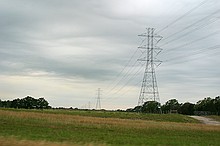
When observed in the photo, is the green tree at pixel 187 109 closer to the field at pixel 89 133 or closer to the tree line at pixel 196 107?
the tree line at pixel 196 107

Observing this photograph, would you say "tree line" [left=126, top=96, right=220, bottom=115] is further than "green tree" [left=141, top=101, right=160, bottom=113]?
No

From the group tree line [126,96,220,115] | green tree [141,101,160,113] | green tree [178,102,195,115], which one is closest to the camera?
Answer: tree line [126,96,220,115]

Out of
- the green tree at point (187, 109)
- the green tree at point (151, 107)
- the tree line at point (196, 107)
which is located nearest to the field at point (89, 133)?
the tree line at point (196, 107)

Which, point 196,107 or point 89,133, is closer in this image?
point 89,133

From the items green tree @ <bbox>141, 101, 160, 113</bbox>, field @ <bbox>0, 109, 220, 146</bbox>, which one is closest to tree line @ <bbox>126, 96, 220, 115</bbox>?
green tree @ <bbox>141, 101, 160, 113</bbox>

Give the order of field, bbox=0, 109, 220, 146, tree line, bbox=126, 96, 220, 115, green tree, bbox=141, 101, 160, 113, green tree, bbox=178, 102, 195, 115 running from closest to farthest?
field, bbox=0, 109, 220, 146 < tree line, bbox=126, 96, 220, 115 < green tree, bbox=141, 101, 160, 113 < green tree, bbox=178, 102, 195, 115

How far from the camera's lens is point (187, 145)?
28250 millimetres

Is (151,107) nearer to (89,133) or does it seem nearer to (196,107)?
(196,107)

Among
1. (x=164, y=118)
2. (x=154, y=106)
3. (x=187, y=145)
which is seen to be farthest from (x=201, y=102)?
(x=187, y=145)

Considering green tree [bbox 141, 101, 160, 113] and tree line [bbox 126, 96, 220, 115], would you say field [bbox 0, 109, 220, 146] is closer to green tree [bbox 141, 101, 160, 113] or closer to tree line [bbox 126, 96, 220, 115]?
tree line [bbox 126, 96, 220, 115]

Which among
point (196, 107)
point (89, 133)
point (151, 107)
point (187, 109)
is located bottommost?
point (89, 133)

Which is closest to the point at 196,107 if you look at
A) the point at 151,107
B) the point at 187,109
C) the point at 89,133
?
the point at 187,109

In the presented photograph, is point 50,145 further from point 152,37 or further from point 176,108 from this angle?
point 176,108

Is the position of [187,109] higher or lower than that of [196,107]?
lower
